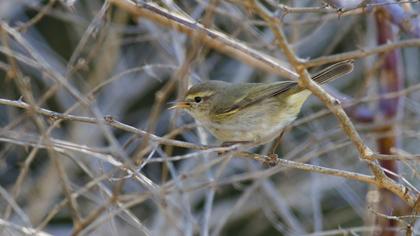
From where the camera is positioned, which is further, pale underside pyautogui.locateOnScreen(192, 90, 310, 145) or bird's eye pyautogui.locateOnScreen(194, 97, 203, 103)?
bird's eye pyautogui.locateOnScreen(194, 97, 203, 103)

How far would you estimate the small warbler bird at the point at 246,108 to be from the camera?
4.66 meters

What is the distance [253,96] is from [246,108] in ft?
0.32

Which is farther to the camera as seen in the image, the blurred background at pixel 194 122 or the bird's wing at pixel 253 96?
the blurred background at pixel 194 122

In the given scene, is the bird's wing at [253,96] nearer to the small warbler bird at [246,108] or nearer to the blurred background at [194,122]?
the small warbler bird at [246,108]

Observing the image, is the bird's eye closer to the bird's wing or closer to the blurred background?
the bird's wing

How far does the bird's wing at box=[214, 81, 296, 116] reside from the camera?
4.65 metres

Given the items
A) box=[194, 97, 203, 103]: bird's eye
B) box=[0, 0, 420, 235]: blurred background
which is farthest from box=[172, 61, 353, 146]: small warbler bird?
box=[0, 0, 420, 235]: blurred background

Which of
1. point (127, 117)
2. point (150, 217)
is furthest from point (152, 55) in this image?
point (150, 217)

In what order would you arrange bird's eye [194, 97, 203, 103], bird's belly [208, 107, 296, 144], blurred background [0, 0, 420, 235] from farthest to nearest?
blurred background [0, 0, 420, 235] < bird's eye [194, 97, 203, 103] < bird's belly [208, 107, 296, 144]

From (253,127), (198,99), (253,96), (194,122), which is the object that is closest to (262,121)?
(253,127)

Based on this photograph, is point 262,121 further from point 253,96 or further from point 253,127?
point 253,96

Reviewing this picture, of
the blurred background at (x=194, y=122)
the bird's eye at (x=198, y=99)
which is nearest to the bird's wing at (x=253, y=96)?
the bird's eye at (x=198, y=99)

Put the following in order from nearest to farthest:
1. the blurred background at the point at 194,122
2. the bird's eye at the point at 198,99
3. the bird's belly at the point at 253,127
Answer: the bird's belly at the point at 253,127, the bird's eye at the point at 198,99, the blurred background at the point at 194,122

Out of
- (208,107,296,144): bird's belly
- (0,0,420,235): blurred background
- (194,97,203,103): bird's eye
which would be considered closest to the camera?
(208,107,296,144): bird's belly
